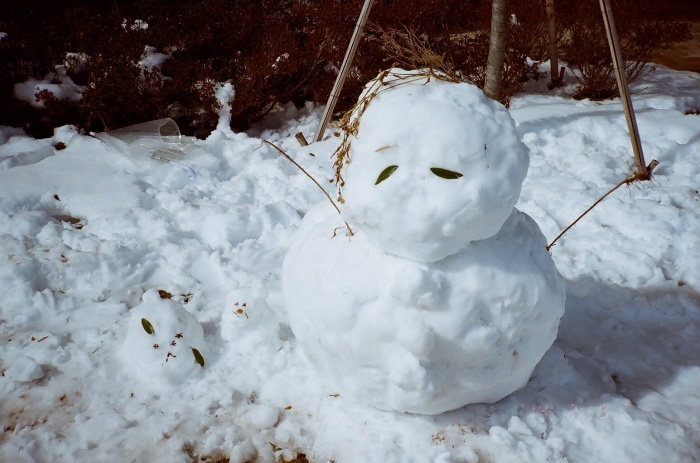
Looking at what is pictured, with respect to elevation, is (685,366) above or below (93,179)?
below

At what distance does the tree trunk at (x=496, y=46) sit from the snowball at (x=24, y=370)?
118 inches

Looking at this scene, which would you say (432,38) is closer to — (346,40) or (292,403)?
(346,40)

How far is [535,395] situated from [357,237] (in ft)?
3.18

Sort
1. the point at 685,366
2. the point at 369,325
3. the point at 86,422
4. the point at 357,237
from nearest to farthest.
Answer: the point at 369,325 → the point at 357,237 → the point at 86,422 → the point at 685,366

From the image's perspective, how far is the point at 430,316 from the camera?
1.68m

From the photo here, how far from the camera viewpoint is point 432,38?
465 cm

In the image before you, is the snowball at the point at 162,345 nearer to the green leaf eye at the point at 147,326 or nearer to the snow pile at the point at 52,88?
the green leaf eye at the point at 147,326

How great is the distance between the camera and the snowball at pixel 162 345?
6.98 ft

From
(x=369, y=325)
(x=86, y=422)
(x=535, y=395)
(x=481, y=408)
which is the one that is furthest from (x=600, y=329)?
(x=86, y=422)

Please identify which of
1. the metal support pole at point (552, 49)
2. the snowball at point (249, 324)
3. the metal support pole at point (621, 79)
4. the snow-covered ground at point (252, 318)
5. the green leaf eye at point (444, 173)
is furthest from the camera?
the metal support pole at point (552, 49)

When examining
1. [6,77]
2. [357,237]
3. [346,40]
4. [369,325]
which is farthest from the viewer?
[346,40]

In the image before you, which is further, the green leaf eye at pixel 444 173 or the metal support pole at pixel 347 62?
the metal support pole at pixel 347 62

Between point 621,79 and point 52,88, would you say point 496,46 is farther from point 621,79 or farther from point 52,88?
point 52,88

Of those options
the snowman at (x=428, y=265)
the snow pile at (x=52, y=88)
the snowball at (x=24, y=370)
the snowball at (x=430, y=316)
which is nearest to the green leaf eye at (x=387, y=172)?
the snowman at (x=428, y=265)
